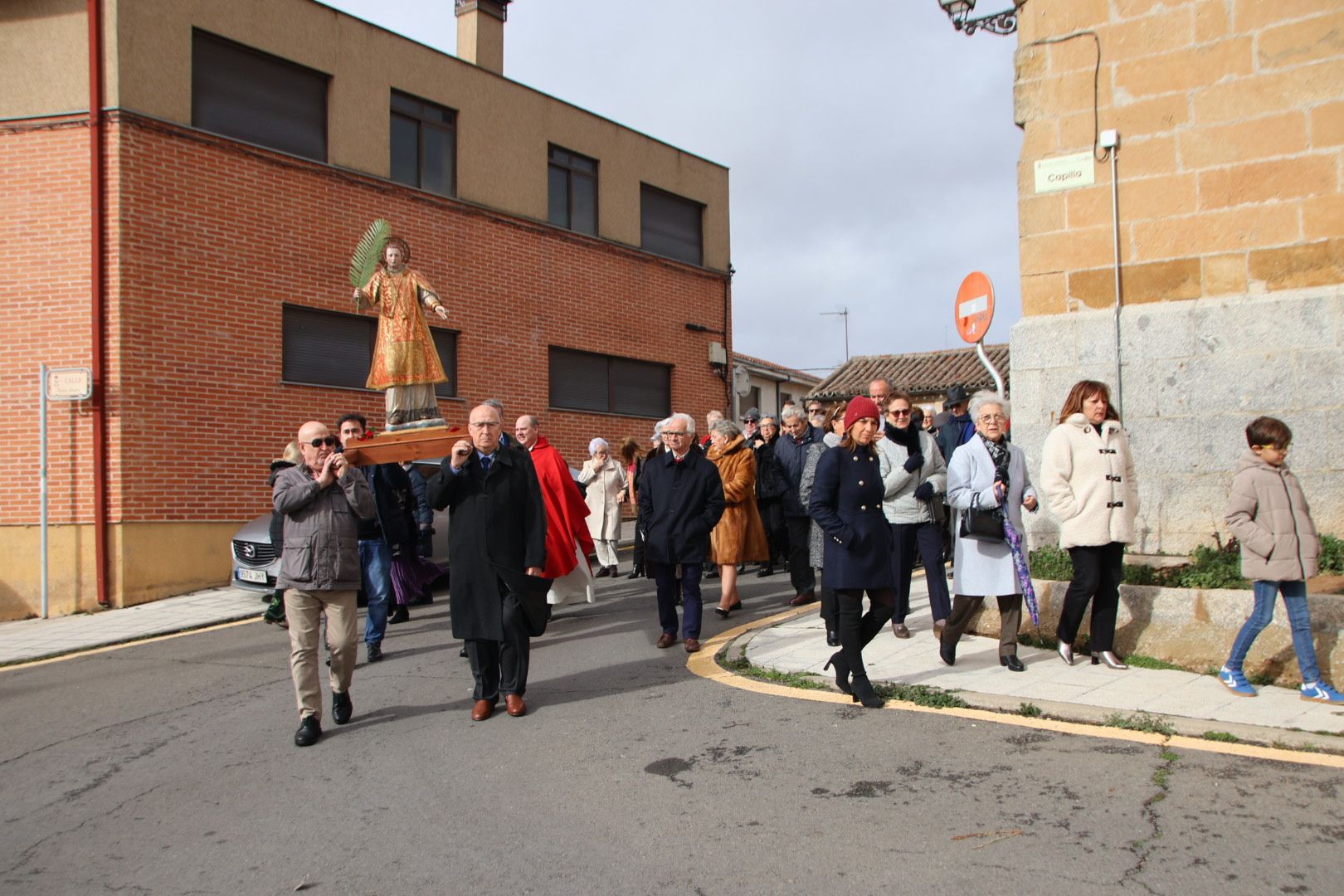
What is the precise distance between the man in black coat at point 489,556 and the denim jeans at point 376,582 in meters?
2.03

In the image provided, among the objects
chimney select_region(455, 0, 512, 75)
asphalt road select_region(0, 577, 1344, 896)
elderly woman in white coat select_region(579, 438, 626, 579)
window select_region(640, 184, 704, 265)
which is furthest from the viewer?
window select_region(640, 184, 704, 265)

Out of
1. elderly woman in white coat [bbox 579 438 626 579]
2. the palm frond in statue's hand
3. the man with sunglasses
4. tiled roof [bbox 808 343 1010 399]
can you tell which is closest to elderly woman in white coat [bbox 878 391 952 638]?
the man with sunglasses

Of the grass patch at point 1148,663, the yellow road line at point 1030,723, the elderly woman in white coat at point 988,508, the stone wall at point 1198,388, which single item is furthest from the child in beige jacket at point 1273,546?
the stone wall at point 1198,388

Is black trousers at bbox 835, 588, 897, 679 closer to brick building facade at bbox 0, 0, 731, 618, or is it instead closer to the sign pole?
brick building facade at bbox 0, 0, 731, 618

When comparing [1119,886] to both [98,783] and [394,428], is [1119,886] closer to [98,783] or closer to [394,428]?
[98,783]

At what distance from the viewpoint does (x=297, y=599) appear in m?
6.00

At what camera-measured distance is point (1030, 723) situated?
17.9 ft

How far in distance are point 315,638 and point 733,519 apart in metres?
4.54

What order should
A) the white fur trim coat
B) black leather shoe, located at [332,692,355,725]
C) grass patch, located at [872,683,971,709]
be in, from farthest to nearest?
the white fur trim coat, black leather shoe, located at [332,692,355,725], grass patch, located at [872,683,971,709]

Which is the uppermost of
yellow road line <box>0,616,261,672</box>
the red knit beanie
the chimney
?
the chimney

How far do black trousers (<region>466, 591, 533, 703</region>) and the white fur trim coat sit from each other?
327 centimetres

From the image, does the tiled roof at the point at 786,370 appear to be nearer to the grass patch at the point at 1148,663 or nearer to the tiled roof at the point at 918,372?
the tiled roof at the point at 918,372

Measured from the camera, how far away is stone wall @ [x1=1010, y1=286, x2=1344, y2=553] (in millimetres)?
7262

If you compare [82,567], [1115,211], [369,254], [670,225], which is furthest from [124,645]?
[670,225]
